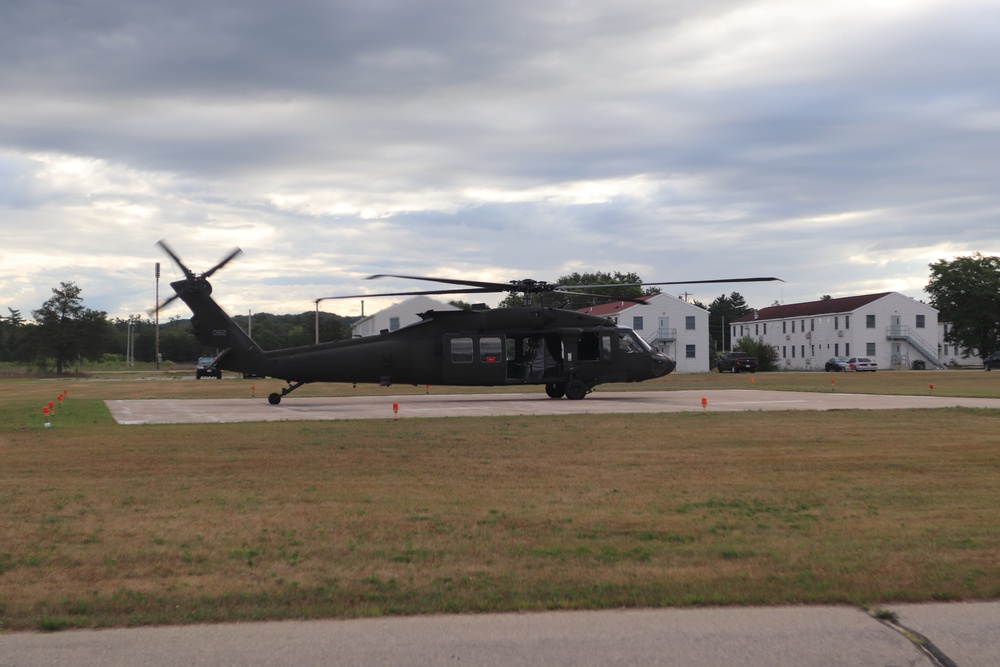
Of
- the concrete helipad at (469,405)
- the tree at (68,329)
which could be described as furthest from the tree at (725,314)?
the concrete helipad at (469,405)

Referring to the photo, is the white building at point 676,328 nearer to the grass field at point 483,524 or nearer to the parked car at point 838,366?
the parked car at point 838,366

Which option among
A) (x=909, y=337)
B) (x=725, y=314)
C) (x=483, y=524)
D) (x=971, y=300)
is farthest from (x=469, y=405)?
(x=725, y=314)

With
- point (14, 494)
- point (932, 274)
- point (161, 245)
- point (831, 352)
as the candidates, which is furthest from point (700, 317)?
point (14, 494)

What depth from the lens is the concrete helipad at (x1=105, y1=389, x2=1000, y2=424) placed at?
25266 mm

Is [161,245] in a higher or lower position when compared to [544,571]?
higher

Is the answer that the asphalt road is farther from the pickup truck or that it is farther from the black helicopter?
the pickup truck

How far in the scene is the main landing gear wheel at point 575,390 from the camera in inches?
1234

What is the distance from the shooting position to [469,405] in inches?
1160

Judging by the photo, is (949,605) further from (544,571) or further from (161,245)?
(161,245)

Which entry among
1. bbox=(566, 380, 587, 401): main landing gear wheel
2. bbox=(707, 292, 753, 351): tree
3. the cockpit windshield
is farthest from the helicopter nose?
bbox=(707, 292, 753, 351): tree

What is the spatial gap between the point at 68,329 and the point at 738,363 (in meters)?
63.7

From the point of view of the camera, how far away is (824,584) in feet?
23.4

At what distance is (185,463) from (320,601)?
8657 mm

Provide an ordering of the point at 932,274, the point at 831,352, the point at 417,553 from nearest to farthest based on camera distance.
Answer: the point at 417,553, the point at 831,352, the point at 932,274
